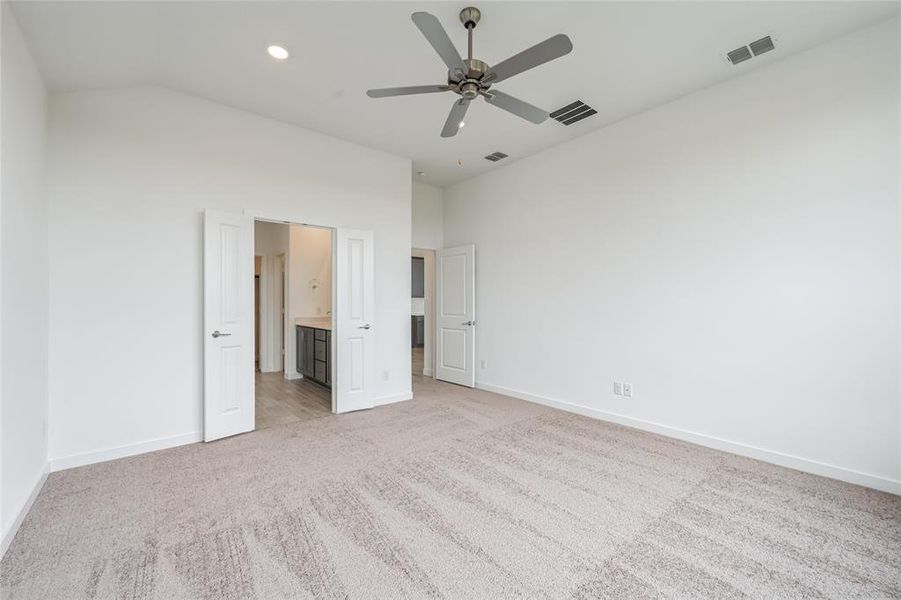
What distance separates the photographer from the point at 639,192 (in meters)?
3.86

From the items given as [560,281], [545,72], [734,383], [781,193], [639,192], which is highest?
[545,72]

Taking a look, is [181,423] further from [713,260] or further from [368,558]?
[713,260]

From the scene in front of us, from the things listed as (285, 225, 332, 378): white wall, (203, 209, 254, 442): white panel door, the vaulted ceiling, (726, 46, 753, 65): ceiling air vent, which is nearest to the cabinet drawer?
(285, 225, 332, 378): white wall

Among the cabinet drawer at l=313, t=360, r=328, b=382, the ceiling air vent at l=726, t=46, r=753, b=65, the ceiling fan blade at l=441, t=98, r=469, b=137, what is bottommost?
the cabinet drawer at l=313, t=360, r=328, b=382

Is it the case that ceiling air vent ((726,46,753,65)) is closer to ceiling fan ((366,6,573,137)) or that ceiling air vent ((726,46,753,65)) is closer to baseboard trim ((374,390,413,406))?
ceiling fan ((366,6,573,137))

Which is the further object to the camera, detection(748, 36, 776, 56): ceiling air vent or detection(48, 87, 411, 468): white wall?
detection(48, 87, 411, 468): white wall

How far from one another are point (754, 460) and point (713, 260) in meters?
1.65

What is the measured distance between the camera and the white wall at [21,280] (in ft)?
6.77

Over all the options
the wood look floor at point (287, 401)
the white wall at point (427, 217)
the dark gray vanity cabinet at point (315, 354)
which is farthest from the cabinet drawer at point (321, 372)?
the white wall at point (427, 217)

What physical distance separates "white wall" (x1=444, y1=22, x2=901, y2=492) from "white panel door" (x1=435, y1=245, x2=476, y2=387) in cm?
113

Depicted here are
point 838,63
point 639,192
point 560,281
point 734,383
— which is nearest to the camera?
point 838,63

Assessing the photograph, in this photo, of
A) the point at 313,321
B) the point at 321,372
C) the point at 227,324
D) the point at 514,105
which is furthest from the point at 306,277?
the point at 514,105

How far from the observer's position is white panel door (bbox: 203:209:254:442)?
3432 mm

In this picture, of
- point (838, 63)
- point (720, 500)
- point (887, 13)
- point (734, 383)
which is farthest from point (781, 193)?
point (720, 500)
